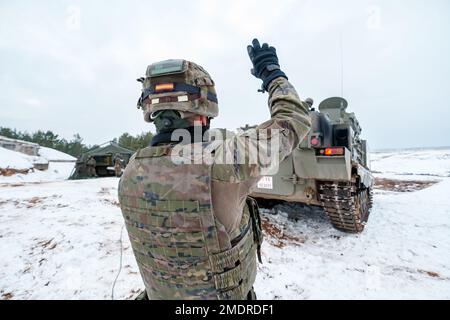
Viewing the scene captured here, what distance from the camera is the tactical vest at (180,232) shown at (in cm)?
109

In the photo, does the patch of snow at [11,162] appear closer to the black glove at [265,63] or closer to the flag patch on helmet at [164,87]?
the flag patch on helmet at [164,87]

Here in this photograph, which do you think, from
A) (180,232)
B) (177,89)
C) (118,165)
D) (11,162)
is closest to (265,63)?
(177,89)

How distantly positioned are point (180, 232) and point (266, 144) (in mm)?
582

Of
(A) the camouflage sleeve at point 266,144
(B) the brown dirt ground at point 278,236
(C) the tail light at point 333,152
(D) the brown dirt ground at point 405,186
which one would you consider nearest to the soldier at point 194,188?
(A) the camouflage sleeve at point 266,144

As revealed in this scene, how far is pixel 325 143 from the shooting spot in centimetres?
434

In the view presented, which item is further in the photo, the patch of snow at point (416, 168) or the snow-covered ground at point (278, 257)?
the patch of snow at point (416, 168)

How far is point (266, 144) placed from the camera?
1025 millimetres

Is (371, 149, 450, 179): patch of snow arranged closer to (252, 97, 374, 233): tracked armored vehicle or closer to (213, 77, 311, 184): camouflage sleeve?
(252, 97, 374, 233): tracked armored vehicle

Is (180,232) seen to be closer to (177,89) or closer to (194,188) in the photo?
(194,188)

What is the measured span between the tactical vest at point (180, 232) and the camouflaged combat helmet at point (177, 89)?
0.24 meters

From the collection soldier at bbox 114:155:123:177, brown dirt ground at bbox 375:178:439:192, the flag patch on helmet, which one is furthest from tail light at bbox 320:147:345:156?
soldier at bbox 114:155:123:177

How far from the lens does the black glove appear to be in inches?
50.2

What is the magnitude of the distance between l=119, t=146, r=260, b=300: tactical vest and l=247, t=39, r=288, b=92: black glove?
0.62 m
